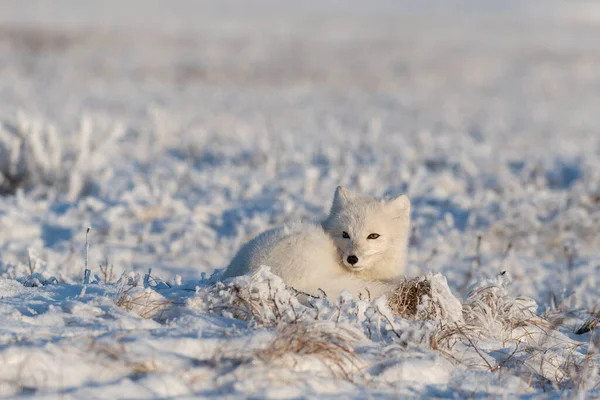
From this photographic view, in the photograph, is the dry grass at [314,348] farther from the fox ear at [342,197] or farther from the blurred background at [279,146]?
the blurred background at [279,146]

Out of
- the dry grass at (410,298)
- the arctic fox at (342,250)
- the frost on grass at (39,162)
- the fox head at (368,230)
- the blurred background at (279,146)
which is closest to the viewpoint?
the arctic fox at (342,250)

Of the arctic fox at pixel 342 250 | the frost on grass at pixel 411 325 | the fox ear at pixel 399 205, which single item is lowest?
the frost on grass at pixel 411 325

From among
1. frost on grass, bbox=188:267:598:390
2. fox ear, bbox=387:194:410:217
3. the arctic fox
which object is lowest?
frost on grass, bbox=188:267:598:390

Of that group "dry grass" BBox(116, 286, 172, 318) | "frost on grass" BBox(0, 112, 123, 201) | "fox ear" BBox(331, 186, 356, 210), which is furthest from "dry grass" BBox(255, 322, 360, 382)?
"frost on grass" BBox(0, 112, 123, 201)

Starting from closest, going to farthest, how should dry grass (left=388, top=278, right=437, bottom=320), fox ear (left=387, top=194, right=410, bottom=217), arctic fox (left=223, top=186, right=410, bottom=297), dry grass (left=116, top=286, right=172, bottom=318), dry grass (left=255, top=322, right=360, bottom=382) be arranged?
dry grass (left=255, top=322, right=360, bottom=382), dry grass (left=116, top=286, right=172, bottom=318), arctic fox (left=223, top=186, right=410, bottom=297), dry grass (left=388, top=278, right=437, bottom=320), fox ear (left=387, top=194, right=410, bottom=217)

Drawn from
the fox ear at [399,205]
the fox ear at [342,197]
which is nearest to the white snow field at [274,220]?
the fox ear at [399,205]

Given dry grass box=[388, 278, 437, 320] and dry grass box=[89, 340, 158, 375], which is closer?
dry grass box=[89, 340, 158, 375]

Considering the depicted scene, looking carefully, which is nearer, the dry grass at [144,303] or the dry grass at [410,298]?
the dry grass at [144,303]

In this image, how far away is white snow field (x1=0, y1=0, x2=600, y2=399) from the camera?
3.49m

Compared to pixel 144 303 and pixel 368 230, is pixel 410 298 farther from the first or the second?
pixel 144 303

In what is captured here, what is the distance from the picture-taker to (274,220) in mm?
9188

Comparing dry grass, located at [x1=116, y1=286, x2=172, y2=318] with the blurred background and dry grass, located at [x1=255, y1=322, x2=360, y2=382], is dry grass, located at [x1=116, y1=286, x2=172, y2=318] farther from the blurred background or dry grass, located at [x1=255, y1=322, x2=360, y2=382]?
the blurred background

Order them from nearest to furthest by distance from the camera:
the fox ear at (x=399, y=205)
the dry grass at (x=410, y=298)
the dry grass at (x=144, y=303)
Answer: the dry grass at (x=144, y=303) → the dry grass at (x=410, y=298) → the fox ear at (x=399, y=205)

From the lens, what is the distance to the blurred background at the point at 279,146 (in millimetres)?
→ 8578
